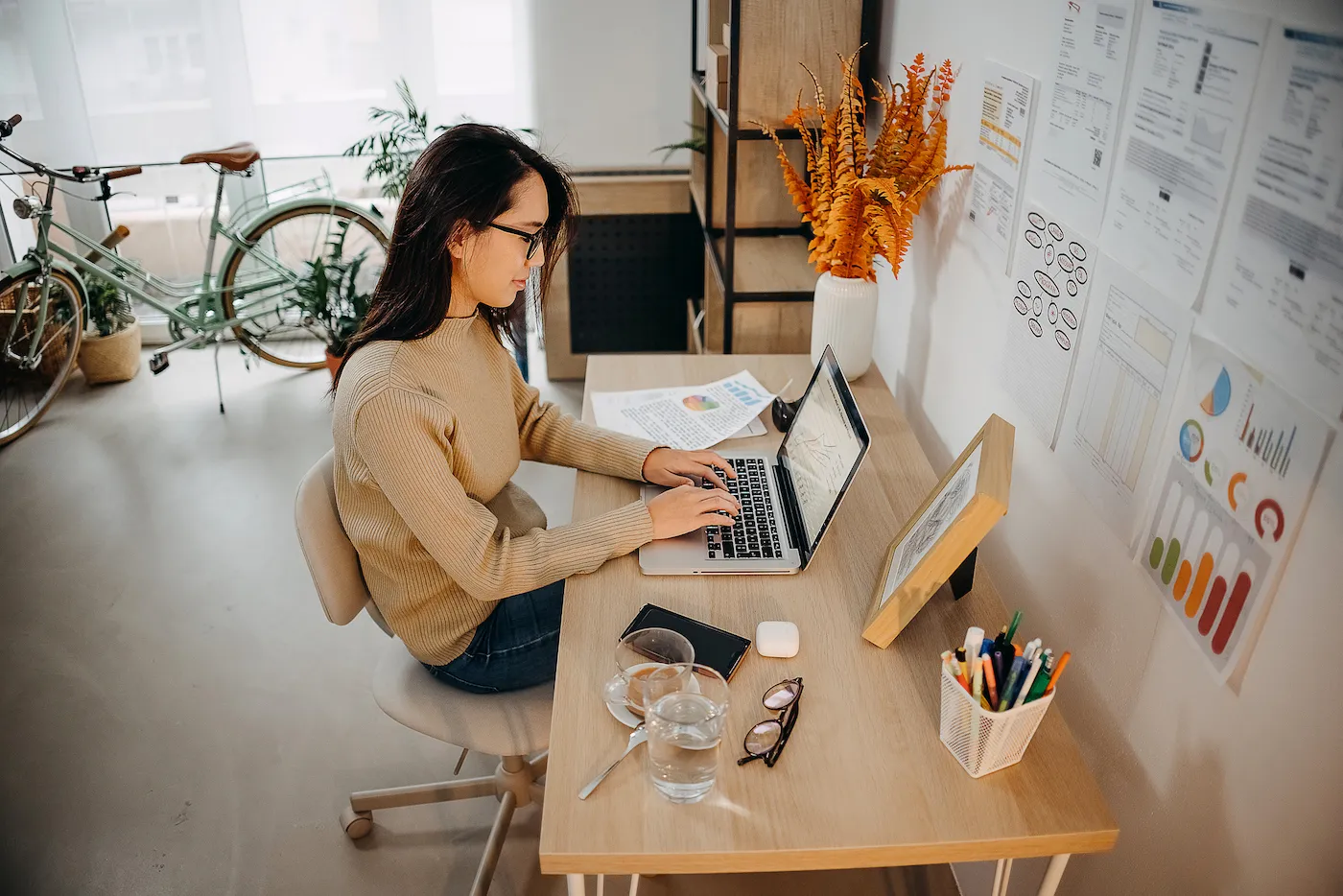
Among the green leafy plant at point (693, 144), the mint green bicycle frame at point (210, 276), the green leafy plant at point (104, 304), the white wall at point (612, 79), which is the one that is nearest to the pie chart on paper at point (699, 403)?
the green leafy plant at point (693, 144)

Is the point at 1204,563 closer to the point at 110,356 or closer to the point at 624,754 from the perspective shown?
the point at 624,754

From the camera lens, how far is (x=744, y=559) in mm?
1395

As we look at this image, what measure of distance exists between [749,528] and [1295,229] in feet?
2.64

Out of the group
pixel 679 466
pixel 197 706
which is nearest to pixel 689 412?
pixel 679 466

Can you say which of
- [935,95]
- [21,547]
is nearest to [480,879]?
[935,95]

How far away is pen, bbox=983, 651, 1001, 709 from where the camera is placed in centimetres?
101

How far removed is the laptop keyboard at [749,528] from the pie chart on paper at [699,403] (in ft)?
0.81

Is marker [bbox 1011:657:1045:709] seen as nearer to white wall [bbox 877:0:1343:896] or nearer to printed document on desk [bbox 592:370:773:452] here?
white wall [bbox 877:0:1343:896]

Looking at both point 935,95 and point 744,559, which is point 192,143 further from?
point 744,559

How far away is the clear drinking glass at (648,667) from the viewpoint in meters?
1.12

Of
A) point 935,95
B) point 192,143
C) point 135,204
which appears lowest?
point 135,204

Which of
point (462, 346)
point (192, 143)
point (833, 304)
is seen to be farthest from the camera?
point (192, 143)

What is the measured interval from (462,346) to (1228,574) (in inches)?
41.0

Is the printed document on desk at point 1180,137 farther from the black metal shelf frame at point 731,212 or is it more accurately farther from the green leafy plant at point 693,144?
the green leafy plant at point 693,144
